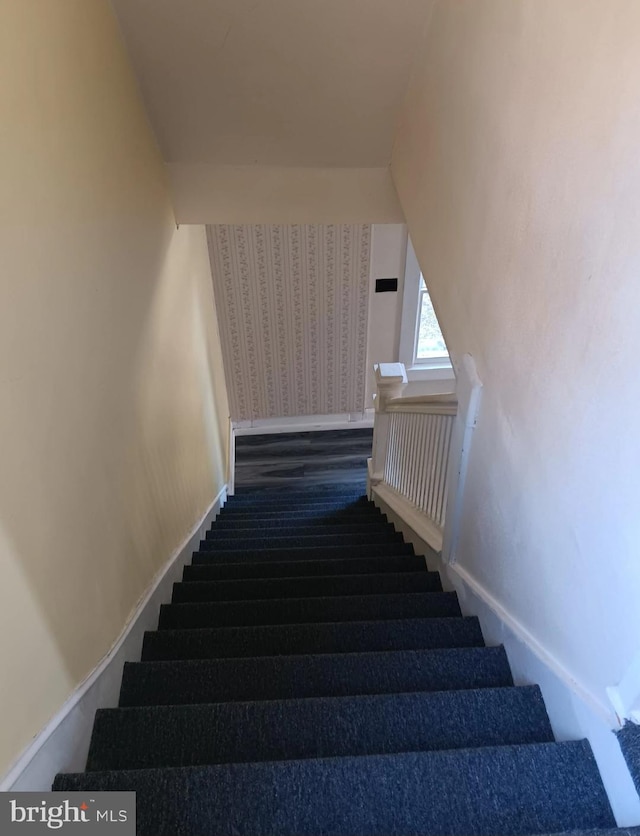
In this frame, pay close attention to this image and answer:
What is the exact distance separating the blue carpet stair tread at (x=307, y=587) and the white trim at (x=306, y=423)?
10.8ft

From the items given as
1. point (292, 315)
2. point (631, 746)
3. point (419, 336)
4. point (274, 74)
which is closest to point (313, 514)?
point (292, 315)

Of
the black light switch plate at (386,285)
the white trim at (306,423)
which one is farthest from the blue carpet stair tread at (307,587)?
the white trim at (306,423)

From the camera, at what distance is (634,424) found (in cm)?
78

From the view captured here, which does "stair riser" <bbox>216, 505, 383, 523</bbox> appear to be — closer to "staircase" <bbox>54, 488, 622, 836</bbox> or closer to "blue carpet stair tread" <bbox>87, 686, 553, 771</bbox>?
"staircase" <bbox>54, 488, 622, 836</bbox>

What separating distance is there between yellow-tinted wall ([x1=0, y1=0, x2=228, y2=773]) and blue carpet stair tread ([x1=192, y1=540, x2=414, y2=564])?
0.53m

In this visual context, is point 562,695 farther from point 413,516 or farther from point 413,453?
point 413,453

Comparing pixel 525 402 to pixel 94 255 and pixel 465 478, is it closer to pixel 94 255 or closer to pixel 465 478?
pixel 465 478

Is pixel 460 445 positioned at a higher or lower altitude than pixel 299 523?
higher

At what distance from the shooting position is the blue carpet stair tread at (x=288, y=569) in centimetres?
221

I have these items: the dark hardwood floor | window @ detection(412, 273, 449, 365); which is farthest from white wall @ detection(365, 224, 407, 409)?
the dark hardwood floor

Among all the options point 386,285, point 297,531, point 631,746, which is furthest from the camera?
point 386,285

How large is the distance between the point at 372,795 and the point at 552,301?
0.99 m

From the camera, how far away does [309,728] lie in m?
1.09

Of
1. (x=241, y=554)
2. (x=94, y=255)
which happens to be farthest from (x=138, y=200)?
(x=241, y=554)
